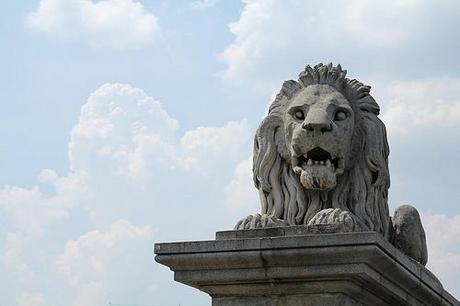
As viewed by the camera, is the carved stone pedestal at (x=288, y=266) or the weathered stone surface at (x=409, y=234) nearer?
the carved stone pedestal at (x=288, y=266)

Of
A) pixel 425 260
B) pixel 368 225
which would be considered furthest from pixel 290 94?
pixel 425 260

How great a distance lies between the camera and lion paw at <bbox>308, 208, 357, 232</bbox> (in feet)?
31.4

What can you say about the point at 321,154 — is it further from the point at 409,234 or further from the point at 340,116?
the point at 409,234

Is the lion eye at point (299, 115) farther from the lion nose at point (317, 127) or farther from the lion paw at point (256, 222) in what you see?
the lion paw at point (256, 222)

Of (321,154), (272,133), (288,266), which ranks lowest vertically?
(288,266)

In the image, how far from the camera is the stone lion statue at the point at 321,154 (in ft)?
34.4

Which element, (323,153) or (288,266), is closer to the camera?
(288,266)

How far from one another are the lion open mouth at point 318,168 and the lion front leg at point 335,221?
527 mm

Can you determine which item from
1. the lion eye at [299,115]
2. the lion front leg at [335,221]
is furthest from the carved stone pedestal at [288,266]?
the lion eye at [299,115]

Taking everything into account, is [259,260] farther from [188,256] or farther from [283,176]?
[283,176]

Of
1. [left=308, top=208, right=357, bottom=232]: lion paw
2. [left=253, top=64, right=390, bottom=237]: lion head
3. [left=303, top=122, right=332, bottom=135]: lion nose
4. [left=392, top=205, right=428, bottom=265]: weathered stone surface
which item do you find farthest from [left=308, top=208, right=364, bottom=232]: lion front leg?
[left=392, top=205, right=428, bottom=265]: weathered stone surface

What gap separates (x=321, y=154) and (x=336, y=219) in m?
1.06

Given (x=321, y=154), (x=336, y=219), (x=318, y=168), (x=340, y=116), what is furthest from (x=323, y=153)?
(x=336, y=219)

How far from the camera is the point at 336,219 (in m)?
9.69
